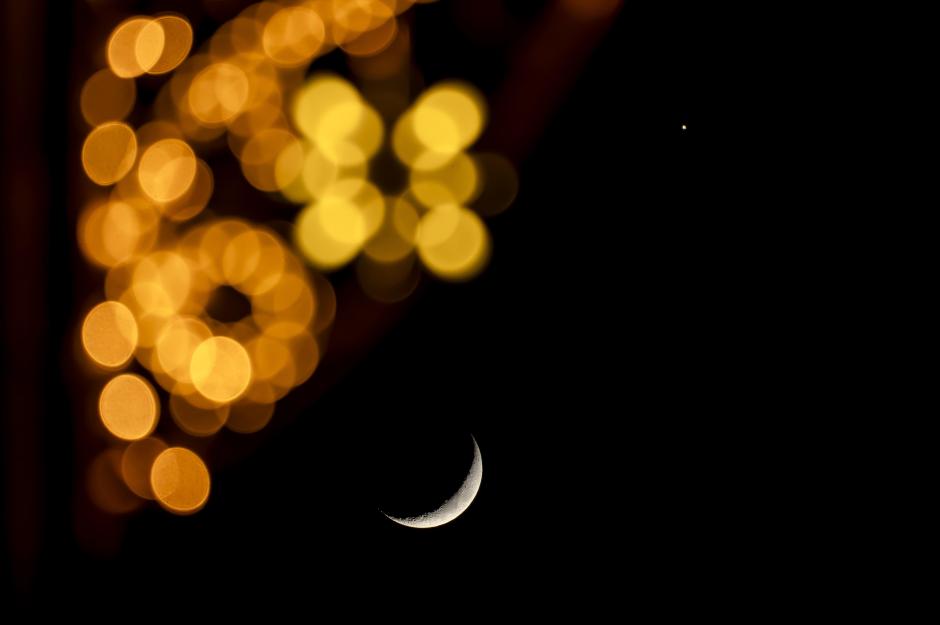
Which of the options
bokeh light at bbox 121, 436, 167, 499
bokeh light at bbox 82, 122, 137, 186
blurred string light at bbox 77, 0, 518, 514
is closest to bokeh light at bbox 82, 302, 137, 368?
blurred string light at bbox 77, 0, 518, 514

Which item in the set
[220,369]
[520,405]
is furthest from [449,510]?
[220,369]

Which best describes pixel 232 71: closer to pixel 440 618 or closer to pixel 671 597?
pixel 440 618

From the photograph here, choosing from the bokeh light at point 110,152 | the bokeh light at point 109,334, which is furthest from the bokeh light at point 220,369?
the bokeh light at point 110,152

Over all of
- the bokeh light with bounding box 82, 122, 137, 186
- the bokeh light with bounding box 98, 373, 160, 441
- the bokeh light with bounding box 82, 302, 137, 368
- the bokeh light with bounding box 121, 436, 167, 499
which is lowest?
the bokeh light with bounding box 121, 436, 167, 499

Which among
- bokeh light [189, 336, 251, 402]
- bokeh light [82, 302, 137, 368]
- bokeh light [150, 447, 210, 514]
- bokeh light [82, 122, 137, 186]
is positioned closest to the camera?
A: bokeh light [82, 302, 137, 368]

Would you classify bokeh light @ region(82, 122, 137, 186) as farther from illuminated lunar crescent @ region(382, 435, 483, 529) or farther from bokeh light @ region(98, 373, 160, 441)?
illuminated lunar crescent @ region(382, 435, 483, 529)

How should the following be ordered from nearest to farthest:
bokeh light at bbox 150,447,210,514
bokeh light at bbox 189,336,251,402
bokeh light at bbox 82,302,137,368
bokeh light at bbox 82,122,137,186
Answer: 1. bokeh light at bbox 82,302,137,368
2. bokeh light at bbox 82,122,137,186
3. bokeh light at bbox 150,447,210,514
4. bokeh light at bbox 189,336,251,402

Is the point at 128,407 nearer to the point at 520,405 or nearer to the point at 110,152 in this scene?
the point at 110,152
